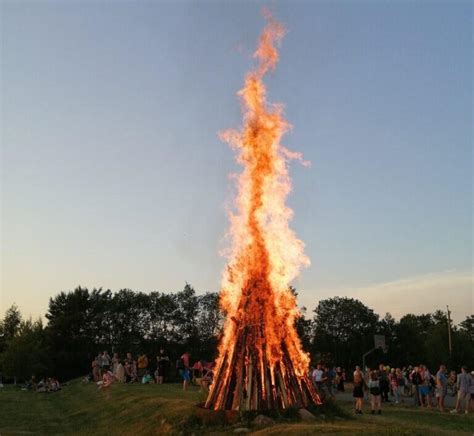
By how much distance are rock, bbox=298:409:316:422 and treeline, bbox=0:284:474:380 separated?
49631 millimetres

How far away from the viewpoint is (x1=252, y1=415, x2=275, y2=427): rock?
12508mm

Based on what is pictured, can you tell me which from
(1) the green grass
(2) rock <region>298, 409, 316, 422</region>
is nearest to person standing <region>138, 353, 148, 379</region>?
(1) the green grass

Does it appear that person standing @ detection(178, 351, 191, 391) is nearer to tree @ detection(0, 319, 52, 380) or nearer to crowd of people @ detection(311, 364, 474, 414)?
crowd of people @ detection(311, 364, 474, 414)

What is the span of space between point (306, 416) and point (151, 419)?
4.34 m

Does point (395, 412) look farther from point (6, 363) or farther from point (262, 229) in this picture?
point (6, 363)

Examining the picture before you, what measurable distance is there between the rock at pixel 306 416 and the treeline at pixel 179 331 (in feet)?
163

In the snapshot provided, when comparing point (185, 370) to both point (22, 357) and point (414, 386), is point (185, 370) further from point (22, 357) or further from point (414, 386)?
point (22, 357)

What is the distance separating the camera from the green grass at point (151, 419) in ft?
38.2

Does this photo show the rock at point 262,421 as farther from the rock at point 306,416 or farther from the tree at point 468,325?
the tree at point 468,325

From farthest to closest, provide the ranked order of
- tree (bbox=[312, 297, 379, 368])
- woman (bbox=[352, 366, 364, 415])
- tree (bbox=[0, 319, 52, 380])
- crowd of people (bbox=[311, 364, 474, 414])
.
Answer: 1. tree (bbox=[312, 297, 379, 368])
2. tree (bbox=[0, 319, 52, 380])
3. crowd of people (bbox=[311, 364, 474, 414])
4. woman (bbox=[352, 366, 364, 415])

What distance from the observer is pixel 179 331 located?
78.5 metres

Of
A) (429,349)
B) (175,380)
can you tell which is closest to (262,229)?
(175,380)

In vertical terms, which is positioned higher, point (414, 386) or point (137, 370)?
point (137, 370)

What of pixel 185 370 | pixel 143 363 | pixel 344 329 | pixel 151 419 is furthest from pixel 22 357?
pixel 344 329
